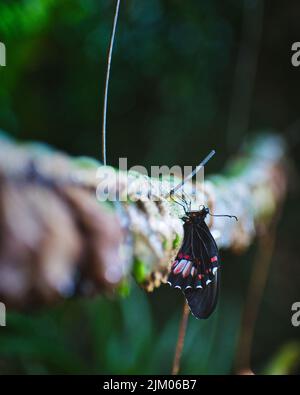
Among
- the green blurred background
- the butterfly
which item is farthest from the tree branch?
the green blurred background

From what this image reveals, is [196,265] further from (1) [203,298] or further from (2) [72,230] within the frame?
(2) [72,230]

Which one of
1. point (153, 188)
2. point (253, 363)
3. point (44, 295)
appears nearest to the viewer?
point (44, 295)

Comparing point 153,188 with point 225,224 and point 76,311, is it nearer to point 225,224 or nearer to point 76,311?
point 225,224

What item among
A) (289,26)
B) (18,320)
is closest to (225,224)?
(18,320)

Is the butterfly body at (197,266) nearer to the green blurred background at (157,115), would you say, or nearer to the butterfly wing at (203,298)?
the butterfly wing at (203,298)

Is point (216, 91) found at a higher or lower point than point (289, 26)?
lower

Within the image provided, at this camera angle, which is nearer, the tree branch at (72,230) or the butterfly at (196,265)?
the tree branch at (72,230)

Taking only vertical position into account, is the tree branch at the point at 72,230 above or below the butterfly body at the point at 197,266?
above

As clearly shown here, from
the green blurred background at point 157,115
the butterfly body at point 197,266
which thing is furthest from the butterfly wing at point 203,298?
the green blurred background at point 157,115

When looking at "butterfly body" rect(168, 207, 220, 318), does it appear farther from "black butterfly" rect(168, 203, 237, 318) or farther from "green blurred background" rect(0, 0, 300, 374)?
"green blurred background" rect(0, 0, 300, 374)
